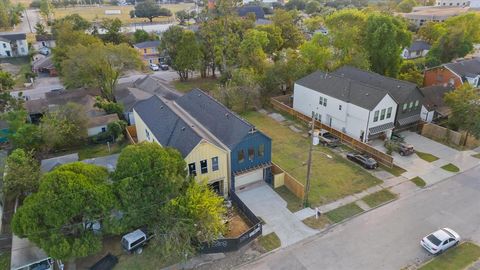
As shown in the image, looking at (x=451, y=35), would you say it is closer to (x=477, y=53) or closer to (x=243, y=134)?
(x=477, y=53)

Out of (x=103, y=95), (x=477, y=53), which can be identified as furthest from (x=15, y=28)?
(x=477, y=53)

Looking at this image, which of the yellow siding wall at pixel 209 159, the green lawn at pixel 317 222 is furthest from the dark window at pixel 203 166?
the green lawn at pixel 317 222

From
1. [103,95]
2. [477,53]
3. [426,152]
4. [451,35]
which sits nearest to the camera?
A: [426,152]

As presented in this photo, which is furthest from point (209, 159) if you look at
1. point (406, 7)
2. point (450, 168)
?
point (406, 7)

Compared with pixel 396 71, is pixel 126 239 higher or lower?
lower

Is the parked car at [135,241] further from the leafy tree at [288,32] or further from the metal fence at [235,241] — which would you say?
the leafy tree at [288,32]

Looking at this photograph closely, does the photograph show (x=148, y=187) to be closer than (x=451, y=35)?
Yes
